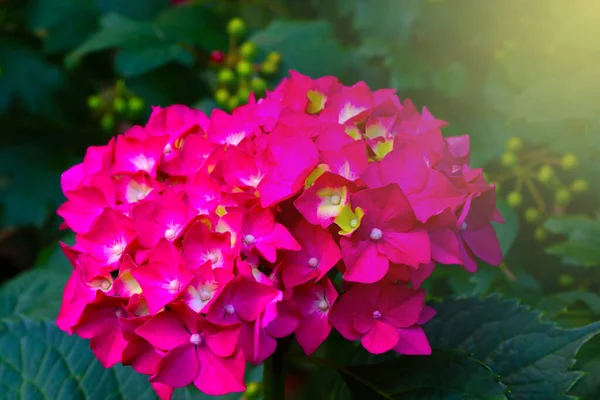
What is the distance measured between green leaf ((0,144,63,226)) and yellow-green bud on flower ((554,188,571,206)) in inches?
41.5

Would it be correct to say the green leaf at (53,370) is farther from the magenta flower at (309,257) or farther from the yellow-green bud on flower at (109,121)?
the yellow-green bud on flower at (109,121)

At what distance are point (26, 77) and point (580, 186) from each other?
114cm

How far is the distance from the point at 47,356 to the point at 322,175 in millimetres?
416

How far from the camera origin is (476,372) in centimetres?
56

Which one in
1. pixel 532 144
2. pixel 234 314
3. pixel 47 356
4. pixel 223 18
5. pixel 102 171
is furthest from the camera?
pixel 223 18

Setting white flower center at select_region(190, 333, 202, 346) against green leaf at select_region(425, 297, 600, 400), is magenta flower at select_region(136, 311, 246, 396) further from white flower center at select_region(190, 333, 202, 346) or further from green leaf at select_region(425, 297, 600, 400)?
green leaf at select_region(425, 297, 600, 400)

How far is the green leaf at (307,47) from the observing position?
121 centimetres

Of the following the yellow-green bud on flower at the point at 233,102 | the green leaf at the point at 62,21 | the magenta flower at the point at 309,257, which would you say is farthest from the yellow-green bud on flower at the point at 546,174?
the green leaf at the point at 62,21

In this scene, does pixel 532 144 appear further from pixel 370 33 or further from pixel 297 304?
pixel 297 304

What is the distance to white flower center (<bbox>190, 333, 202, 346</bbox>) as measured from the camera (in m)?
0.48

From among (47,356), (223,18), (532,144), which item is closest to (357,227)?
(47,356)

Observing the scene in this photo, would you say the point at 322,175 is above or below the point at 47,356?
above

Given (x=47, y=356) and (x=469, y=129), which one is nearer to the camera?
(x=47, y=356)

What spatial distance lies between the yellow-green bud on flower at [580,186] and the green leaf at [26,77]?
110cm
